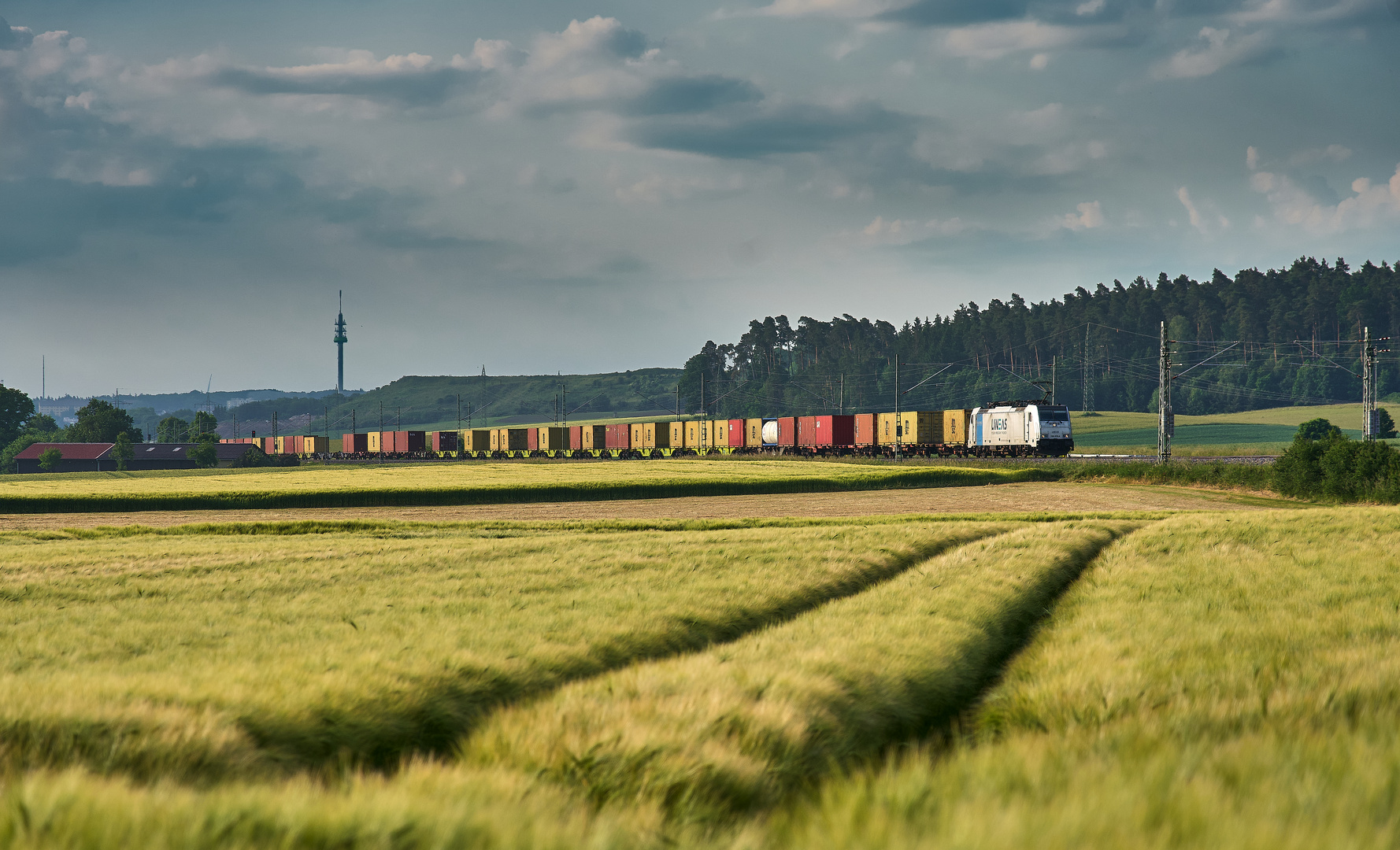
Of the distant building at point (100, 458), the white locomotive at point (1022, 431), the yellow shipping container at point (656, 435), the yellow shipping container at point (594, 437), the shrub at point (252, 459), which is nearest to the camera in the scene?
the white locomotive at point (1022, 431)

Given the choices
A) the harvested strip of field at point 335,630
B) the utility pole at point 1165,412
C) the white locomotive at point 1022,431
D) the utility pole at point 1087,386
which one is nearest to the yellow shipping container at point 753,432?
the white locomotive at point 1022,431

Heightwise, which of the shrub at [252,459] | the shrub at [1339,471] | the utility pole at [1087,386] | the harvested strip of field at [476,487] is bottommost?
the shrub at [252,459]

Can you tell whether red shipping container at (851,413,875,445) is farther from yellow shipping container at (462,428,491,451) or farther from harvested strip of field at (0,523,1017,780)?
harvested strip of field at (0,523,1017,780)

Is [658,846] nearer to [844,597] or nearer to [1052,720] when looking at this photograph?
[1052,720]

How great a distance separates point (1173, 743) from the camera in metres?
5.08

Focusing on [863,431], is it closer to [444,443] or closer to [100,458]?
[444,443]

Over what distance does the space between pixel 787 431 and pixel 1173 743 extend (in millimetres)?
97197

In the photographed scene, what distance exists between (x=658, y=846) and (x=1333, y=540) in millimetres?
20773

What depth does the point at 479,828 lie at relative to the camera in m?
3.66

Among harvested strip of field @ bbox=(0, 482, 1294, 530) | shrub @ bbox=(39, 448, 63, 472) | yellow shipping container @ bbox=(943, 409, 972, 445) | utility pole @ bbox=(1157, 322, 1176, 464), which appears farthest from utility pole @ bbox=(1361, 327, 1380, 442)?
shrub @ bbox=(39, 448, 63, 472)

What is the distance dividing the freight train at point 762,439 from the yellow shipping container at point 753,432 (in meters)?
0.10

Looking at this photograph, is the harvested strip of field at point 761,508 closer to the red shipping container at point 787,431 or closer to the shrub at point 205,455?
the red shipping container at point 787,431

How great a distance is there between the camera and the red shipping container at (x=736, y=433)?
4360 inches

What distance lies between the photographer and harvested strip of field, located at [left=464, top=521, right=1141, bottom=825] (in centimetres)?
564
